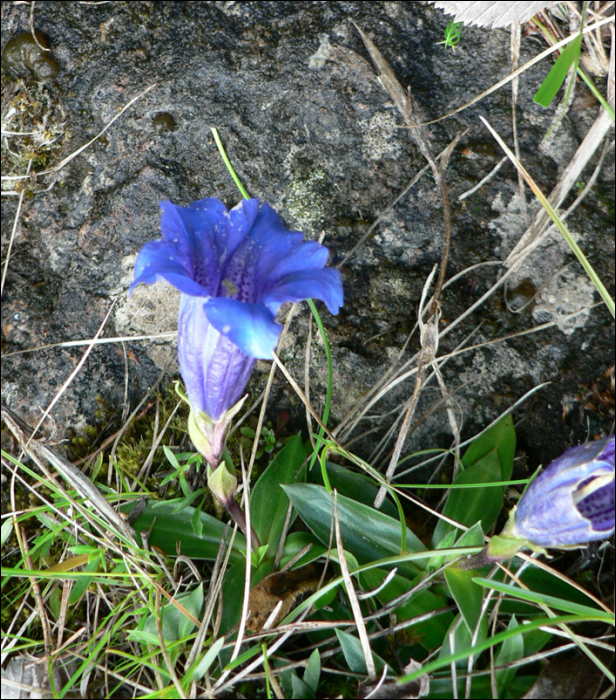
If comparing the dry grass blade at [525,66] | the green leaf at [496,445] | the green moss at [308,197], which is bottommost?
the green leaf at [496,445]

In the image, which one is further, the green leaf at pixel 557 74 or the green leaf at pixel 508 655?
the green leaf at pixel 557 74

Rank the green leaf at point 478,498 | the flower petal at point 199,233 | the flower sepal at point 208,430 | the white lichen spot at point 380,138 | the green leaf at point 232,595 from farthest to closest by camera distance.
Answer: the white lichen spot at point 380,138 → the green leaf at point 478,498 → the green leaf at point 232,595 → the flower sepal at point 208,430 → the flower petal at point 199,233

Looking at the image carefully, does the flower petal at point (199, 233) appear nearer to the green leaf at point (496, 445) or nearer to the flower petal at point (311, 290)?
the flower petal at point (311, 290)

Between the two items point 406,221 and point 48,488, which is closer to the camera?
point 48,488

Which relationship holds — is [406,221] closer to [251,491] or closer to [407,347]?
[407,347]

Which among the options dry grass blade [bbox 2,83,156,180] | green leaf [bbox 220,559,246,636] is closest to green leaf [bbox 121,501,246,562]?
green leaf [bbox 220,559,246,636]

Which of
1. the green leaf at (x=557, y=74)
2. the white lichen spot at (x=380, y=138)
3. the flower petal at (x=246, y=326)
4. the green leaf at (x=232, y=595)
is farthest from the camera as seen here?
the white lichen spot at (x=380, y=138)

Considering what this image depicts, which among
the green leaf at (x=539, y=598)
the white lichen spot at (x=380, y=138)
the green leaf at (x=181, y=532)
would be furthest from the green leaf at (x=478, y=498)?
the white lichen spot at (x=380, y=138)

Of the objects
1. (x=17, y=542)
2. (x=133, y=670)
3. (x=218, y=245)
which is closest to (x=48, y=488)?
(x=17, y=542)
